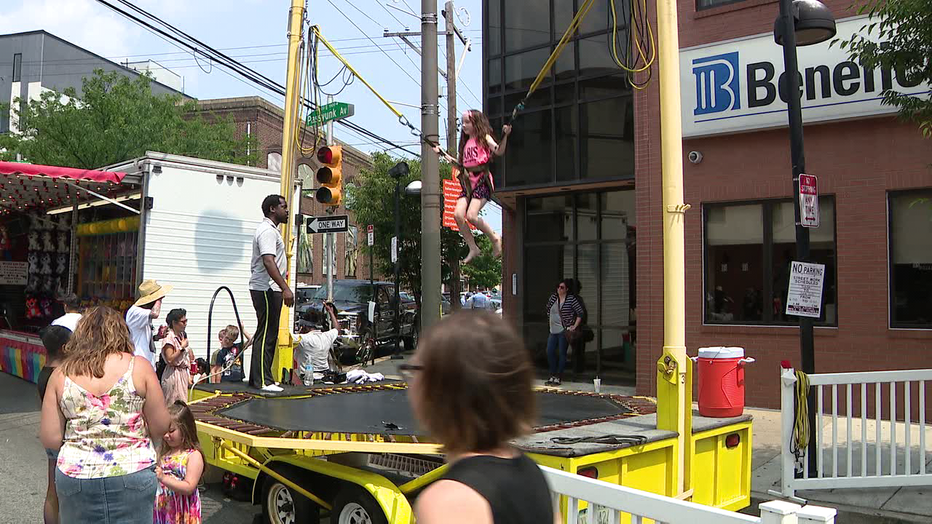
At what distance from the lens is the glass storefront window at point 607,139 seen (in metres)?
12.6

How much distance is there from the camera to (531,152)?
1366cm

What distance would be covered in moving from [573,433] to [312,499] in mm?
1840

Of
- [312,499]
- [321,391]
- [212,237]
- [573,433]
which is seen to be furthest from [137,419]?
[212,237]

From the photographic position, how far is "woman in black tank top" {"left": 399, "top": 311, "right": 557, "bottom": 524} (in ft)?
5.53

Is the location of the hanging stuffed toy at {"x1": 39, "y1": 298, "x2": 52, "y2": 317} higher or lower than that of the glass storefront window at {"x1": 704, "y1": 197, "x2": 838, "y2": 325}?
lower

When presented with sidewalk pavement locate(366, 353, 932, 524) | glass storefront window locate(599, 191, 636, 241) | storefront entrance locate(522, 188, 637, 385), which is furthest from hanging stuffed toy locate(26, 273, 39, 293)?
sidewalk pavement locate(366, 353, 932, 524)

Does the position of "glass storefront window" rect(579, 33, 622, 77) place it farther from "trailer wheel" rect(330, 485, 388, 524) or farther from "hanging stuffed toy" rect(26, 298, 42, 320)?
"hanging stuffed toy" rect(26, 298, 42, 320)

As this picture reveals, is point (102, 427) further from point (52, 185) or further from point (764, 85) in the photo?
point (764, 85)

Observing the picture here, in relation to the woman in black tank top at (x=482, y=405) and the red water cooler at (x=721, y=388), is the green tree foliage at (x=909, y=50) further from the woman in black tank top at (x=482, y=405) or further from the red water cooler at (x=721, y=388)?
the woman in black tank top at (x=482, y=405)

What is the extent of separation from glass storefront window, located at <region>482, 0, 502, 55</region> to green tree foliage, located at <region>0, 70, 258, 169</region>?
11.3 metres

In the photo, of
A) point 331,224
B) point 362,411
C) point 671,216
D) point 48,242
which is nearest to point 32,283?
point 48,242

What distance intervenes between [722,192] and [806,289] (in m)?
4.39

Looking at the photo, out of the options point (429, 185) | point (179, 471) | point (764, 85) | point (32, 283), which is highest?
point (764, 85)

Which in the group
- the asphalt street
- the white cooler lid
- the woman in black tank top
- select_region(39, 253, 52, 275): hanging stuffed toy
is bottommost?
the asphalt street
